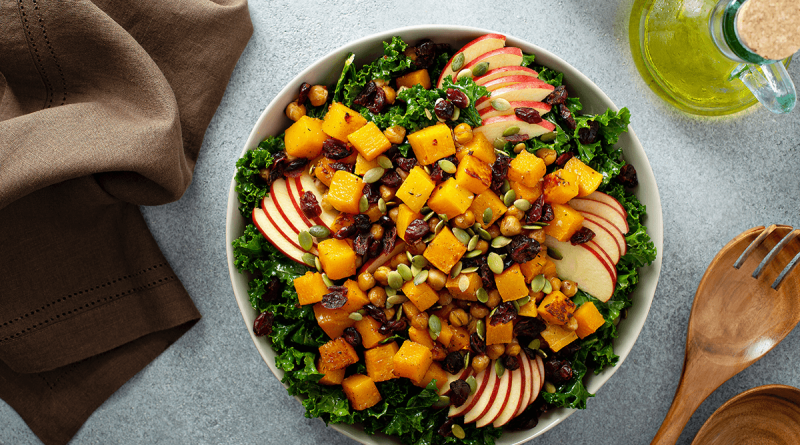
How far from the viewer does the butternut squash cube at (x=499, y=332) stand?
85.2 inches

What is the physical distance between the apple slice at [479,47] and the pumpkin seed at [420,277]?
0.91m

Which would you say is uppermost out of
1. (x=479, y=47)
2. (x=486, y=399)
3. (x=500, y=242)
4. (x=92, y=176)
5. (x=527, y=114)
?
(x=479, y=47)

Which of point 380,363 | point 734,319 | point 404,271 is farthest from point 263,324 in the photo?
point 734,319

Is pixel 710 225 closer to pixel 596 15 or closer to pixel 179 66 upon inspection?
pixel 596 15

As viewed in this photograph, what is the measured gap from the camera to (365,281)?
7.15 ft

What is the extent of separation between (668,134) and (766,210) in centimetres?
73

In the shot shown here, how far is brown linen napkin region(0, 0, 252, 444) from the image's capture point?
226 cm

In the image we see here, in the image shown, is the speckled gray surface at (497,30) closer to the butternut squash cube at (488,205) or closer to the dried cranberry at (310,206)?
the dried cranberry at (310,206)

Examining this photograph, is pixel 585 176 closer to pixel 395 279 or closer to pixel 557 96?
pixel 557 96

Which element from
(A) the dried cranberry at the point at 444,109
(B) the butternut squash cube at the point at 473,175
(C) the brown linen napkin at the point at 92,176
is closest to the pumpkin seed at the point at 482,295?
(B) the butternut squash cube at the point at 473,175

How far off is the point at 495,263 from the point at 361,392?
839 millimetres

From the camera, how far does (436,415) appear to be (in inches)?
91.0

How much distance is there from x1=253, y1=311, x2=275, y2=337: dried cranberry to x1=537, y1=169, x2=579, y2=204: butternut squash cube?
55.0 inches

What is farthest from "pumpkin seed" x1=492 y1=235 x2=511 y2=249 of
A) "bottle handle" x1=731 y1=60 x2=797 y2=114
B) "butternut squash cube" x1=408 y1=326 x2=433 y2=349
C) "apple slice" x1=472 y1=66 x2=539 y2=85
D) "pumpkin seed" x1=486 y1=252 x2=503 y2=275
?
"bottle handle" x1=731 y1=60 x2=797 y2=114
